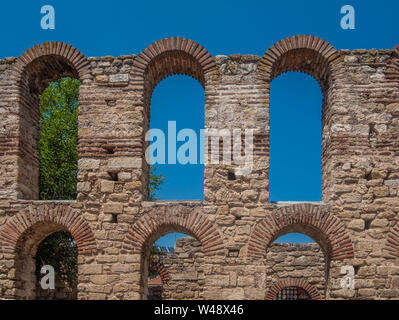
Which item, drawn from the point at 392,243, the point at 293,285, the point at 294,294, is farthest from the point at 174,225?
the point at 294,294

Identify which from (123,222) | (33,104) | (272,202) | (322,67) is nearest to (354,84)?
(322,67)

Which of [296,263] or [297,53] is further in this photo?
[296,263]

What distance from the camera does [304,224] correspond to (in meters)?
7.86

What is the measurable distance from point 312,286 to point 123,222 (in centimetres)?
711

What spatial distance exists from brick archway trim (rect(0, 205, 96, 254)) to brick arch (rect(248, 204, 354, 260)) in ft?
9.82

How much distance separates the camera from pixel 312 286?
41.8 ft

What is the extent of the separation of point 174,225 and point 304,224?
2.30 meters

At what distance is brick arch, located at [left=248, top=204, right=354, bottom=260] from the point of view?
7.64 m

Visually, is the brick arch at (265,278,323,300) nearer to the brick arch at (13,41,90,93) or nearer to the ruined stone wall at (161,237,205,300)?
the ruined stone wall at (161,237,205,300)

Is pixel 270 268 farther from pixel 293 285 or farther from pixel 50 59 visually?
pixel 50 59

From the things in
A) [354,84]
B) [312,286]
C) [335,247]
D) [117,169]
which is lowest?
[312,286]

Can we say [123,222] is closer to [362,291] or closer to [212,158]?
[212,158]

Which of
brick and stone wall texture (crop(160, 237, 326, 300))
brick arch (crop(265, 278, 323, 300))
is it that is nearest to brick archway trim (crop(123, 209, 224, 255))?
brick and stone wall texture (crop(160, 237, 326, 300))

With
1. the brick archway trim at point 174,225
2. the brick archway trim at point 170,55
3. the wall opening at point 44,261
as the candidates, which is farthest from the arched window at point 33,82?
the brick archway trim at point 174,225
